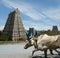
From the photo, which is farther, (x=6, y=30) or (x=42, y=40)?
(x=6, y=30)

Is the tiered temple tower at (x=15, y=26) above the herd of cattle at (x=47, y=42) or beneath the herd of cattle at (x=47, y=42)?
above

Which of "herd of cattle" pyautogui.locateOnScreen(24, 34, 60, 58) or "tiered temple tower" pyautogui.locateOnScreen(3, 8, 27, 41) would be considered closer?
"herd of cattle" pyautogui.locateOnScreen(24, 34, 60, 58)

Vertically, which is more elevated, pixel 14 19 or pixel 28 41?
pixel 14 19

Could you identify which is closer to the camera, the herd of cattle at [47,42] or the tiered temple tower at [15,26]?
the herd of cattle at [47,42]

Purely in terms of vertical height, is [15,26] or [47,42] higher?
[15,26]

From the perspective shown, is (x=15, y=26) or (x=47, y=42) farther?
(x=15, y=26)

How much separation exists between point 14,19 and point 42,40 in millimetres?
149907

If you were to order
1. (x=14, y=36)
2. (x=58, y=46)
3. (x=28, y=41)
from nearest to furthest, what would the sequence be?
(x=58, y=46) → (x=28, y=41) → (x=14, y=36)

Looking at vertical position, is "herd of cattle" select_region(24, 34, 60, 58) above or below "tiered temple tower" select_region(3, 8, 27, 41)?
below

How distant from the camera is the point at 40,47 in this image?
1727cm

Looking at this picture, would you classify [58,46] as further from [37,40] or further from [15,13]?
[15,13]

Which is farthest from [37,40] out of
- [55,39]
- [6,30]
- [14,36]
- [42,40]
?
[6,30]

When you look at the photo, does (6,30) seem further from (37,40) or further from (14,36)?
(37,40)

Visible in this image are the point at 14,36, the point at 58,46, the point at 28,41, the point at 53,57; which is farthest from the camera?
the point at 14,36
